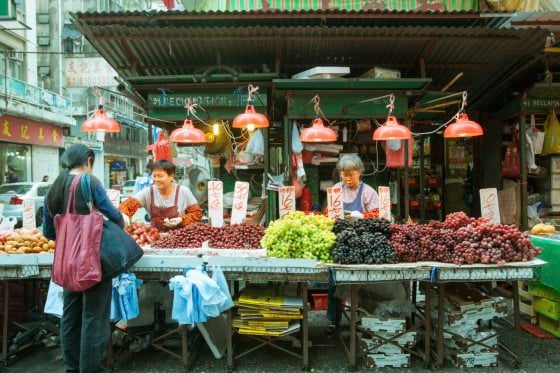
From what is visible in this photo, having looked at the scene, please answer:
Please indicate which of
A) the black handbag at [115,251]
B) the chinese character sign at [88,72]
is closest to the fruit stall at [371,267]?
the black handbag at [115,251]

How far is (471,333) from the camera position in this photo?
14.5ft

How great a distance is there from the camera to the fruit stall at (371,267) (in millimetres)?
4105

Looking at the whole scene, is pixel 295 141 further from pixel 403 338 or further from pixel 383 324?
pixel 403 338

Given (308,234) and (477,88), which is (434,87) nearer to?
(477,88)

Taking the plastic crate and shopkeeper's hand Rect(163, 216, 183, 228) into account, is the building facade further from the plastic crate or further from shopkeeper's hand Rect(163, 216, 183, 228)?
the plastic crate

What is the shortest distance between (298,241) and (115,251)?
5.75 ft

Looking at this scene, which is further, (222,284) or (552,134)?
(552,134)

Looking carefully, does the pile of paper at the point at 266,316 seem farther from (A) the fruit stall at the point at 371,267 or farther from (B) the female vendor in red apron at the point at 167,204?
(B) the female vendor in red apron at the point at 167,204

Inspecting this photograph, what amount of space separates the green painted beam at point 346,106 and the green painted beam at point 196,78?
58cm

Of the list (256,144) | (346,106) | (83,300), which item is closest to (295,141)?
(256,144)

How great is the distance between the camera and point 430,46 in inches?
254

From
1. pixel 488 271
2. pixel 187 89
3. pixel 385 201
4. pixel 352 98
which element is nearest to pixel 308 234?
pixel 385 201

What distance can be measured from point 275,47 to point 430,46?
2427mm

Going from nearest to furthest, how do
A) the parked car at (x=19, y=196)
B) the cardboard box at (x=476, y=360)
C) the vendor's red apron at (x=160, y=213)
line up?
the cardboard box at (x=476, y=360) < the vendor's red apron at (x=160, y=213) < the parked car at (x=19, y=196)
